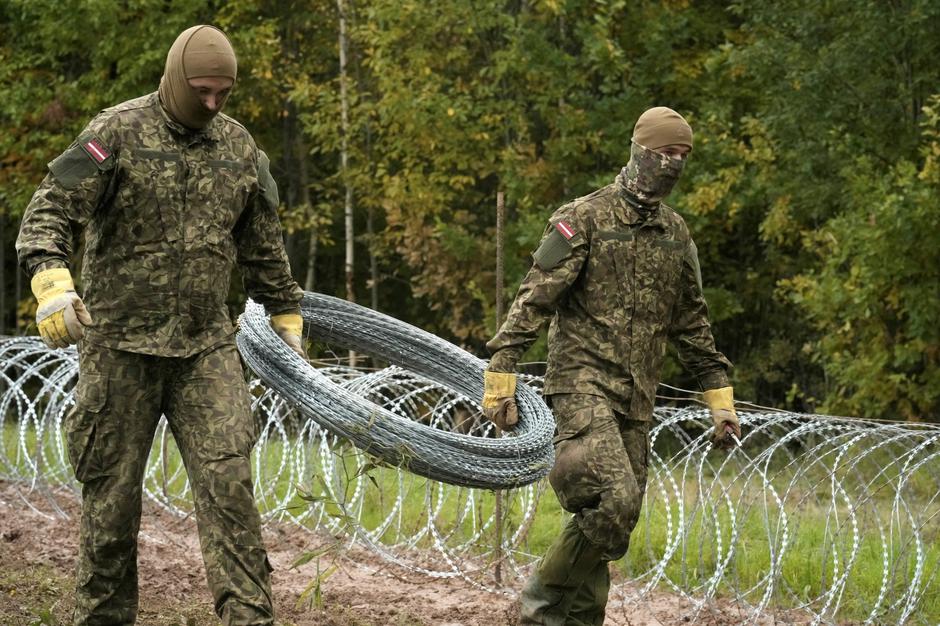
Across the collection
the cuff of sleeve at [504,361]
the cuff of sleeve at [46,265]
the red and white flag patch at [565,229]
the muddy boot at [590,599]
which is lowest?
the muddy boot at [590,599]

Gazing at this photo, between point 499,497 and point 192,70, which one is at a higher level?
point 192,70

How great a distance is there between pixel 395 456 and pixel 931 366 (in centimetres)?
898

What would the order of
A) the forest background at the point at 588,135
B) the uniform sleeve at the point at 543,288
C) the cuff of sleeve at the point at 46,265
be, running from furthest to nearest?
the forest background at the point at 588,135
the uniform sleeve at the point at 543,288
the cuff of sleeve at the point at 46,265

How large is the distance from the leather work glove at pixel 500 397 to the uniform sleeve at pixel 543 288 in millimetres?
40

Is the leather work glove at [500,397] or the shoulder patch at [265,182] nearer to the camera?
the shoulder patch at [265,182]

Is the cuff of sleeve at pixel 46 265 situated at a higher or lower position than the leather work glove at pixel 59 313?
higher

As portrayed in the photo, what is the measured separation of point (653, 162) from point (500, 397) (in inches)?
45.7

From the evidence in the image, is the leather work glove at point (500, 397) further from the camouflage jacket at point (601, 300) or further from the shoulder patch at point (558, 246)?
the shoulder patch at point (558, 246)

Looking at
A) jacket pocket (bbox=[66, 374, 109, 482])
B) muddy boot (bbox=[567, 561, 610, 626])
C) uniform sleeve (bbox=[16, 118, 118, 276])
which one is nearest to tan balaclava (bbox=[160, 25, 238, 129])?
uniform sleeve (bbox=[16, 118, 118, 276])

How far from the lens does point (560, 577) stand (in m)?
5.90

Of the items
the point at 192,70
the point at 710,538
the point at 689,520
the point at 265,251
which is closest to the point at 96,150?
the point at 192,70

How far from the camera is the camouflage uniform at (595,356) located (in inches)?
225

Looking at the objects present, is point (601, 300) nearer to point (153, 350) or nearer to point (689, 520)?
point (689, 520)

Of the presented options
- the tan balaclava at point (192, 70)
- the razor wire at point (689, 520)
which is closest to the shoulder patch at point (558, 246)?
the razor wire at point (689, 520)
